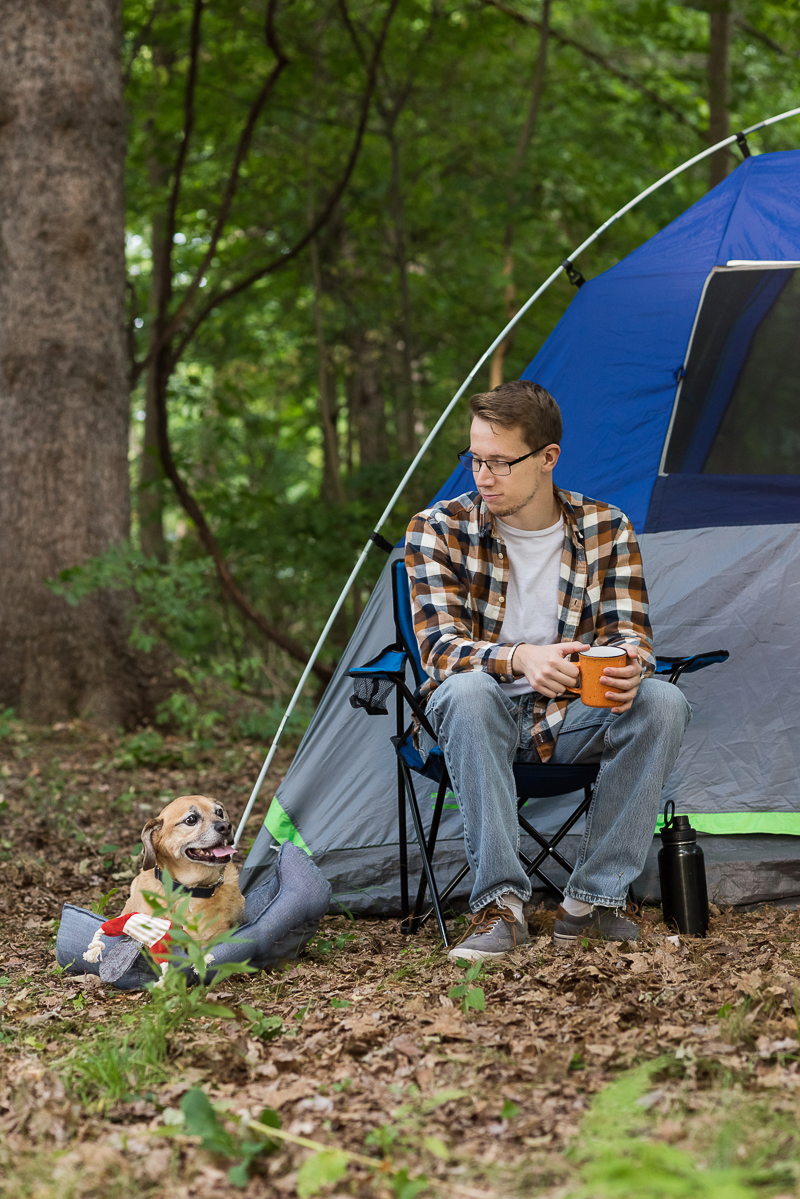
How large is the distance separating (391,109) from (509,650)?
6175 millimetres

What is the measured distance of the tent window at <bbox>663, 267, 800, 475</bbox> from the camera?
3.34 m

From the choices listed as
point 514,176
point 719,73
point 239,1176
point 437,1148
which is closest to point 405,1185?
point 437,1148

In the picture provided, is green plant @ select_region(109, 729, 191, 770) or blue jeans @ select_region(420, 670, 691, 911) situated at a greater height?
blue jeans @ select_region(420, 670, 691, 911)

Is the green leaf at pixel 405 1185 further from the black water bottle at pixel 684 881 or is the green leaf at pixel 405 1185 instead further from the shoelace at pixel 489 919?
the black water bottle at pixel 684 881

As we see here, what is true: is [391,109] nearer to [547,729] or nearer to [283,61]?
[283,61]

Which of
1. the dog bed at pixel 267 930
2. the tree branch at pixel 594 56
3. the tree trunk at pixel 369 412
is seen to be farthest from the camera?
the tree trunk at pixel 369 412

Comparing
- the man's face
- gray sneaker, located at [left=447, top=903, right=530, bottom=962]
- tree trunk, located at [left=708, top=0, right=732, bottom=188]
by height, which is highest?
tree trunk, located at [left=708, top=0, right=732, bottom=188]

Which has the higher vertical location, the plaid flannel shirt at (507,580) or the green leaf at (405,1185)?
the plaid flannel shirt at (507,580)

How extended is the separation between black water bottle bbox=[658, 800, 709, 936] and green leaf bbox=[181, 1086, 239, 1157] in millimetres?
1346

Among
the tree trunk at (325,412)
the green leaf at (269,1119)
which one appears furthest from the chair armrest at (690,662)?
the tree trunk at (325,412)

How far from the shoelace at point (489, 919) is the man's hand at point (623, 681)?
51 cm

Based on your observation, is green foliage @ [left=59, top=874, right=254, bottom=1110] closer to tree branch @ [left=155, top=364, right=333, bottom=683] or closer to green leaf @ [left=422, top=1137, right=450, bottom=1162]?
green leaf @ [left=422, top=1137, right=450, bottom=1162]

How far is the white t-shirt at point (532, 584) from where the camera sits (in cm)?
275

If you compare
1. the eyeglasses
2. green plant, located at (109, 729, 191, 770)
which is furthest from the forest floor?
green plant, located at (109, 729, 191, 770)
